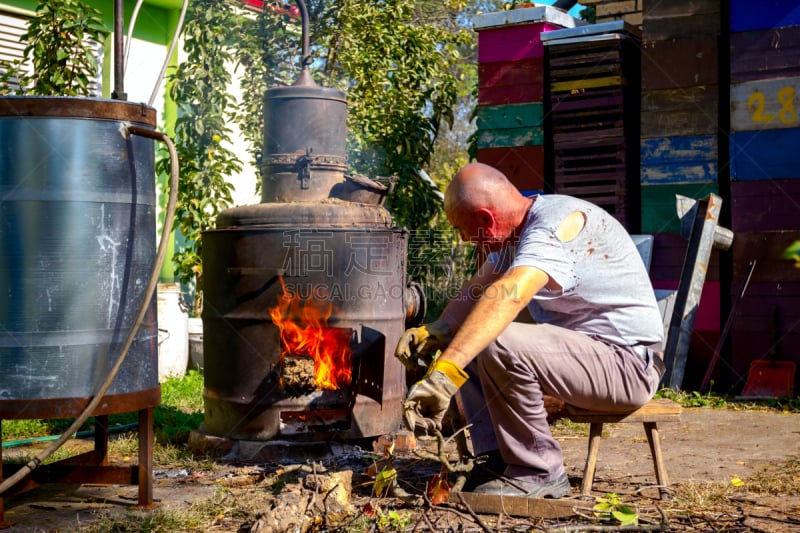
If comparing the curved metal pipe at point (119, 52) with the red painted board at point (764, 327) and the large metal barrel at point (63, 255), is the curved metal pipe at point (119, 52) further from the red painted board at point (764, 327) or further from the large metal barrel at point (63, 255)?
the red painted board at point (764, 327)

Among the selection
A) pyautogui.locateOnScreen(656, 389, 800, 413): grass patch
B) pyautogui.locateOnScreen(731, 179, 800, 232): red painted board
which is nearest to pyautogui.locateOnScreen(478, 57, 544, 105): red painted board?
pyautogui.locateOnScreen(731, 179, 800, 232): red painted board

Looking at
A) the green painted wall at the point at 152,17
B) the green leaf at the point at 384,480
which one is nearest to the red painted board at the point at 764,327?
the green leaf at the point at 384,480

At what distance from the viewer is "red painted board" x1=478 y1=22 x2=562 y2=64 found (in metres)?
7.89

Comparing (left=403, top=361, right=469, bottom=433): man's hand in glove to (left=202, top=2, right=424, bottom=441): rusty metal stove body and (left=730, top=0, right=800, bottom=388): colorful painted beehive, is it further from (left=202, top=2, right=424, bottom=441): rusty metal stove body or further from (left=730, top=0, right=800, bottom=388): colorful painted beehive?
(left=730, top=0, right=800, bottom=388): colorful painted beehive

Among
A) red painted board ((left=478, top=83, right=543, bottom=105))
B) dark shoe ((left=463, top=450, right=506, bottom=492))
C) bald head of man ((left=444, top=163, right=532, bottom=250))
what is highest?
red painted board ((left=478, top=83, right=543, bottom=105))

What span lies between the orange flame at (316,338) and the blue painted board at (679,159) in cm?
366

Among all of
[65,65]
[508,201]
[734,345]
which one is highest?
[65,65]

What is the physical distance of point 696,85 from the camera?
278 inches

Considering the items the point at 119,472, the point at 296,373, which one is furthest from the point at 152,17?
the point at 119,472

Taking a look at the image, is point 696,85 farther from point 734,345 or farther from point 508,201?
point 508,201

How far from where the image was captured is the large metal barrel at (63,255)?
339 centimetres

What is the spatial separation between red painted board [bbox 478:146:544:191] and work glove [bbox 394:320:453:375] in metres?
4.16

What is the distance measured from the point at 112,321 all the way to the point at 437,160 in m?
16.3

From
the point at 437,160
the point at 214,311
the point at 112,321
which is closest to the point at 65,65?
the point at 214,311
